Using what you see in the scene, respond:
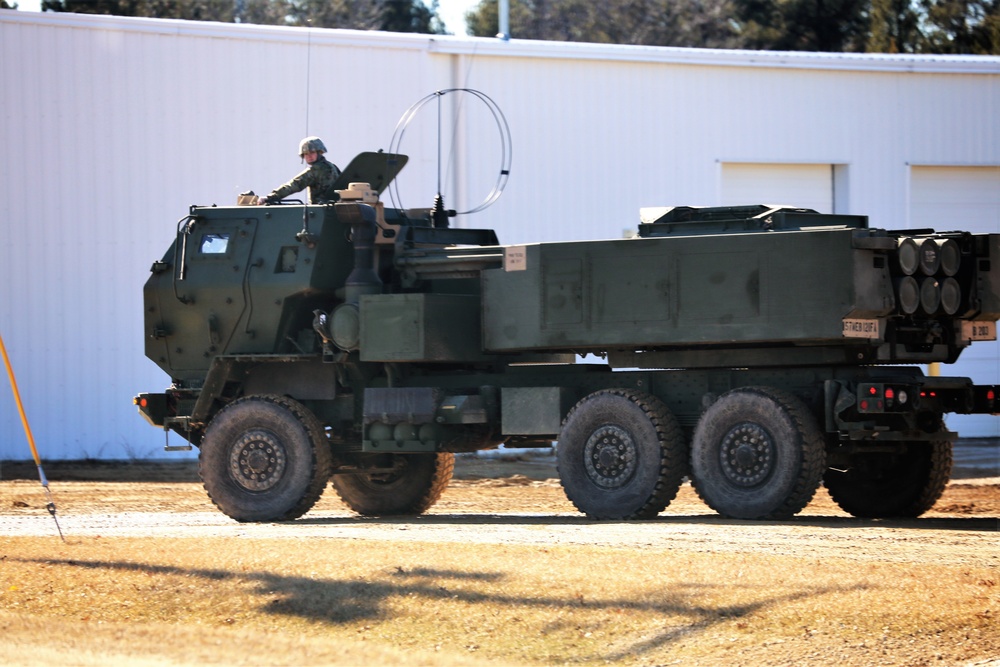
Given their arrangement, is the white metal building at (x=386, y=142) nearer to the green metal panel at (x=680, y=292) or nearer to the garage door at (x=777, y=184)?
the garage door at (x=777, y=184)

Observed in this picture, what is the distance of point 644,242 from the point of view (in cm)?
1357

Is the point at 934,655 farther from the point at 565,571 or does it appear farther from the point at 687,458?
the point at 687,458

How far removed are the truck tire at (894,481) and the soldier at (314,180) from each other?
215 inches

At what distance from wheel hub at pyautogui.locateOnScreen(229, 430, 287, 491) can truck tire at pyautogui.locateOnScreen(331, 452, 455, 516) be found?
1.33 m

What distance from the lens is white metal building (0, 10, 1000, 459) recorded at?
901 inches

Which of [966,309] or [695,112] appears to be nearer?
[966,309]

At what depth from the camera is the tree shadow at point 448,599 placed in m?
8.83

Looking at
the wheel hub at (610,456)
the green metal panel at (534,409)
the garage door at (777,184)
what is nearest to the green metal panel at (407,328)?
the green metal panel at (534,409)

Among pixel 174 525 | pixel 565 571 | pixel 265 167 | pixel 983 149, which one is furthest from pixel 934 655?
pixel 983 149

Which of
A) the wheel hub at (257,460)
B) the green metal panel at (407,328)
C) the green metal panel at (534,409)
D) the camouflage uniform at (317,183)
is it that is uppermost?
the camouflage uniform at (317,183)

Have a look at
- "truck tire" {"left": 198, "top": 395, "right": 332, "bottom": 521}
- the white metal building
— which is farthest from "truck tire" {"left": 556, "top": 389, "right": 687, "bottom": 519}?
the white metal building

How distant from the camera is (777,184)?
25469 mm

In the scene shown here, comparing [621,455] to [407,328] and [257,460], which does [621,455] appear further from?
[257,460]

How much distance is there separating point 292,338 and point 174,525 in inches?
87.6
